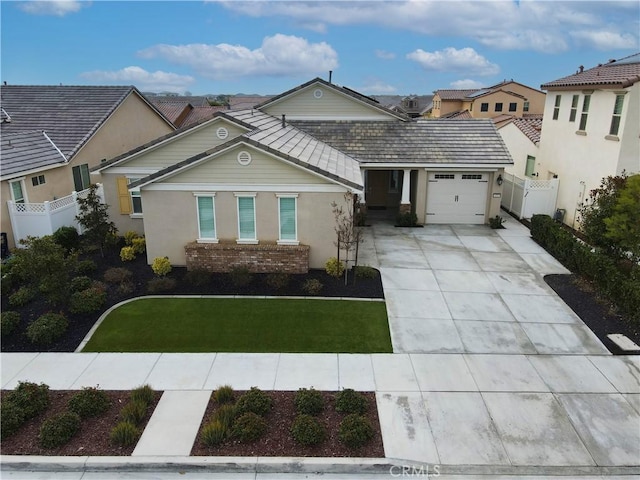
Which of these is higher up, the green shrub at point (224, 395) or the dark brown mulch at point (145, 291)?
the dark brown mulch at point (145, 291)

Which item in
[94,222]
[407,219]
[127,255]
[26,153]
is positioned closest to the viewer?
[127,255]

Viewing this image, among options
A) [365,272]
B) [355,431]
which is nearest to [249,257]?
[365,272]

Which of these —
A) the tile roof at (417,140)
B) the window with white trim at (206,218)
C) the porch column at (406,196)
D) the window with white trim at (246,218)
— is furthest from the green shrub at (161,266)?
the porch column at (406,196)

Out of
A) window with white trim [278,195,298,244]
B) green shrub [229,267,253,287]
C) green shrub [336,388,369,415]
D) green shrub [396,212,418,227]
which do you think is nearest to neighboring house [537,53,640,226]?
green shrub [396,212,418,227]

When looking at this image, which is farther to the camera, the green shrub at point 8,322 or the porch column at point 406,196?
the porch column at point 406,196

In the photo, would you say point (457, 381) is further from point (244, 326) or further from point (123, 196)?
point (123, 196)

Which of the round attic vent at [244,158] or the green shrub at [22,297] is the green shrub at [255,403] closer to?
the round attic vent at [244,158]

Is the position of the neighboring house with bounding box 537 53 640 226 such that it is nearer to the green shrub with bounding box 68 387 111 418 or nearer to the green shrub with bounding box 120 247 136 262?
the green shrub with bounding box 120 247 136 262
